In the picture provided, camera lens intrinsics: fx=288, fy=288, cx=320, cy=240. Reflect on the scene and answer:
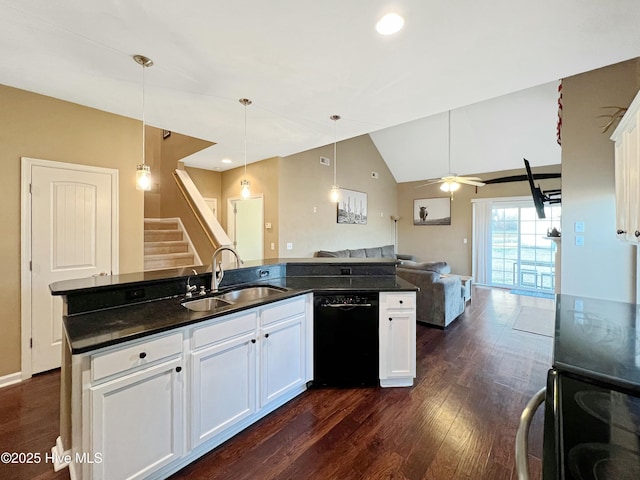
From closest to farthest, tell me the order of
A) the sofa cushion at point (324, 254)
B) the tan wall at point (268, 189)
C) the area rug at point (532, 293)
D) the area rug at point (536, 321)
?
the area rug at point (536, 321) < the tan wall at point (268, 189) < the sofa cushion at point (324, 254) < the area rug at point (532, 293)

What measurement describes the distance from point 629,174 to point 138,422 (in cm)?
328

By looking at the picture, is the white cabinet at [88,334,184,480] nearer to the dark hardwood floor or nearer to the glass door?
the dark hardwood floor

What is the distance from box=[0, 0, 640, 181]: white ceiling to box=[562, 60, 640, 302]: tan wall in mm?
1204

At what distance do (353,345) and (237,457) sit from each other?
118 cm

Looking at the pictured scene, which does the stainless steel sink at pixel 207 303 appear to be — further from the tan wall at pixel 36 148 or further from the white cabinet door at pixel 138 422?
the tan wall at pixel 36 148

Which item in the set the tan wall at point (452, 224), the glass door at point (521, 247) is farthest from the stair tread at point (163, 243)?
the glass door at point (521, 247)

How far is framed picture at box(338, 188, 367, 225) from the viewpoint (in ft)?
21.4

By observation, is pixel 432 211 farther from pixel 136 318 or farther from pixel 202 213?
pixel 136 318

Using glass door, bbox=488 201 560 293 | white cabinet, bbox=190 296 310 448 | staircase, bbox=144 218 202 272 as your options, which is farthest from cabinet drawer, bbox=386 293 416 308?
glass door, bbox=488 201 560 293

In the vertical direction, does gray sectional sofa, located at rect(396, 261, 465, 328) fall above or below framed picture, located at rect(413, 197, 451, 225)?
below

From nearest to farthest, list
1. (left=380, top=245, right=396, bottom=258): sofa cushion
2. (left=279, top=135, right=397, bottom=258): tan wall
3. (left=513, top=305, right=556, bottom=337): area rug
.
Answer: (left=513, top=305, right=556, bottom=337): area rug → (left=279, top=135, right=397, bottom=258): tan wall → (left=380, top=245, right=396, bottom=258): sofa cushion

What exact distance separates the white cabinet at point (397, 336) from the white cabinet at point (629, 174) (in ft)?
4.86

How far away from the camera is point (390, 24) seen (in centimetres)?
173

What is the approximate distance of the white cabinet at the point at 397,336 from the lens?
2545mm
